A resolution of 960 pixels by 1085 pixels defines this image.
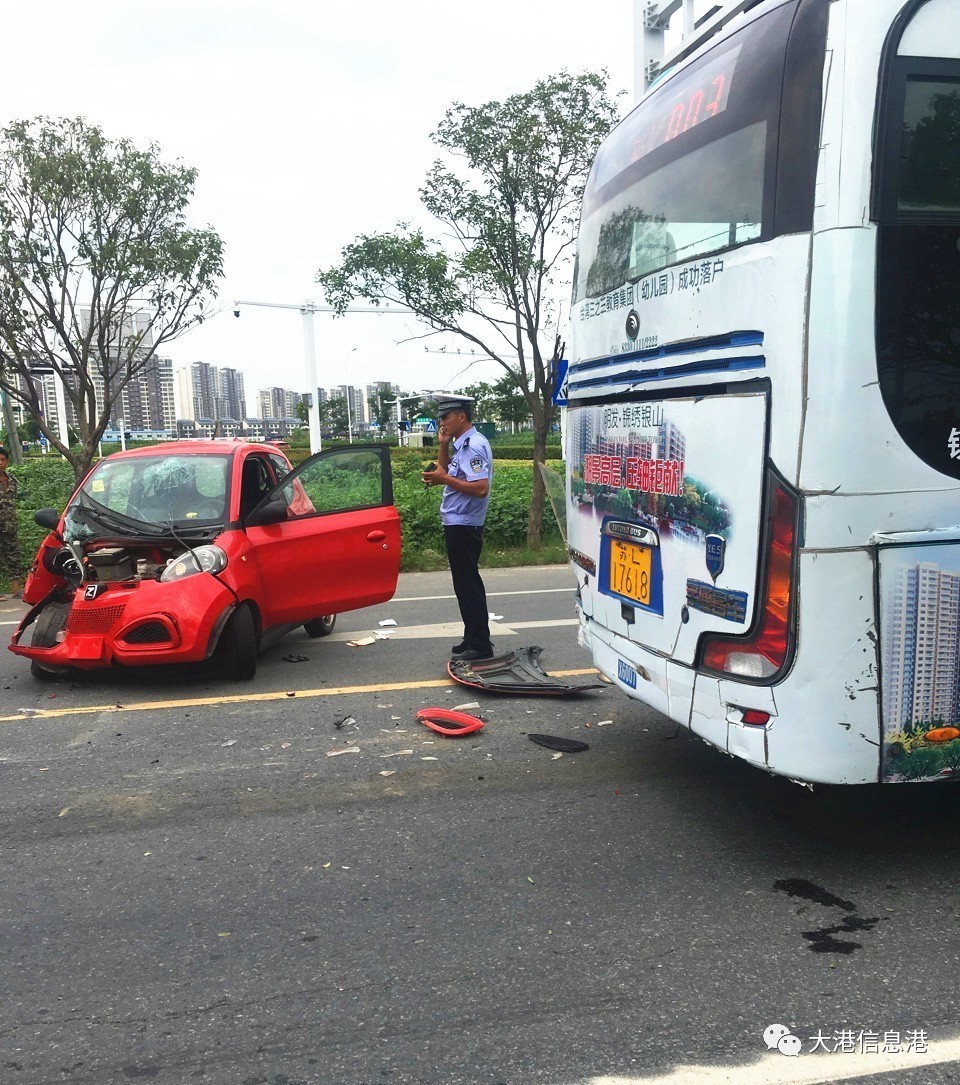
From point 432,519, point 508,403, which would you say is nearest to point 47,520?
point 432,519

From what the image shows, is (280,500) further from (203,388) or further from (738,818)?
(203,388)

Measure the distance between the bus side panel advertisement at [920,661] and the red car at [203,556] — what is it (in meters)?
4.17

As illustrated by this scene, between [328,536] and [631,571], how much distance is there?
3.29 m

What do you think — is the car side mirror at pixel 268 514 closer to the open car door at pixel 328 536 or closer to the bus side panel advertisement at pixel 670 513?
the open car door at pixel 328 536

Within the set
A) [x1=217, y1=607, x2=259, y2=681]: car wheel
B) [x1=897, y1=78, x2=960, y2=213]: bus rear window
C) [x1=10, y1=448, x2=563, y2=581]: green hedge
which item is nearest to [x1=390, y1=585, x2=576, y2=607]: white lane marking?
[x1=10, y1=448, x2=563, y2=581]: green hedge

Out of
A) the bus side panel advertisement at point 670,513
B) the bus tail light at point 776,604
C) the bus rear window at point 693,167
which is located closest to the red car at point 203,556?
the bus side panel advertisement at point 670,513

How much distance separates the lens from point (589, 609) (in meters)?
4.68

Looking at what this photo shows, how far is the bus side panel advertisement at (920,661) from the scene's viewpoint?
3.01m

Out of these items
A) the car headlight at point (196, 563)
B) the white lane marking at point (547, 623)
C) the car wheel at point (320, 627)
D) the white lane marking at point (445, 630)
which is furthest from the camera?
the white lane marking at point (547, 623)

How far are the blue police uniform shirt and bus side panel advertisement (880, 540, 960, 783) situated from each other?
358 cm

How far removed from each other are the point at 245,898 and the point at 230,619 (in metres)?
3.11

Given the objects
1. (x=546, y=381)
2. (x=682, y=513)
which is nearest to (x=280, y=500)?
(x=682, y=513)

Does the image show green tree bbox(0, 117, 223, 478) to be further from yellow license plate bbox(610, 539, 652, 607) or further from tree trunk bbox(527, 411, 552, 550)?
yellow license plate bbox(610, 539, 652, 607)

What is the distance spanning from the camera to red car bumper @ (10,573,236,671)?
5.87 metres
